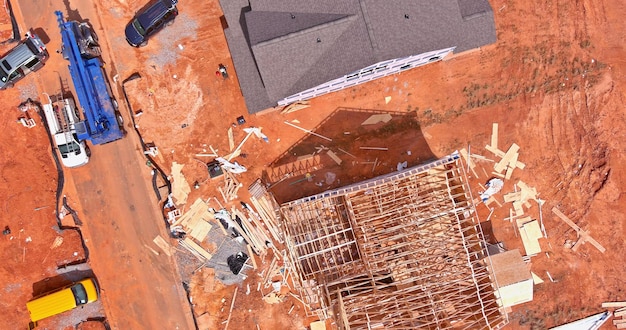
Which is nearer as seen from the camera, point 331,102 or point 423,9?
point 423,9

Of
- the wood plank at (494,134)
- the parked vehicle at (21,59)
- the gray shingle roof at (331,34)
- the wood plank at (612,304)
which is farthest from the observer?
the wood plank at (612,304)

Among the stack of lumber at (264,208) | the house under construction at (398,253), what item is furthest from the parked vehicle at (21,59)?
the house under construction at (398,253)

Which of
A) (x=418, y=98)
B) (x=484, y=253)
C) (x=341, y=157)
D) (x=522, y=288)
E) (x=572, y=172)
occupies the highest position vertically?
(x=418, y=98)

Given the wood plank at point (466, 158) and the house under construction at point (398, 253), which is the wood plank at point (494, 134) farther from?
the house under construction at point (398, 253)

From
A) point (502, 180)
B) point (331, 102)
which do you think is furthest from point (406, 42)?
point (502, 180)

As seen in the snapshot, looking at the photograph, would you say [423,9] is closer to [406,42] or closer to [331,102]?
[406,42]

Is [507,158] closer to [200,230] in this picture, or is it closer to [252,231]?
[252,231]

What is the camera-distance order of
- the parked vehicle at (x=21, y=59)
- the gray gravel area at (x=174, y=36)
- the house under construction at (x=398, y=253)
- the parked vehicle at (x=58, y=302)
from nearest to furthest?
the house under construction at (x=398, y=253), the parked vehicle at (x=21, y=59), the parked vehicle at (x=58, y=302), the gray gravel area at (x=174, y=36)
